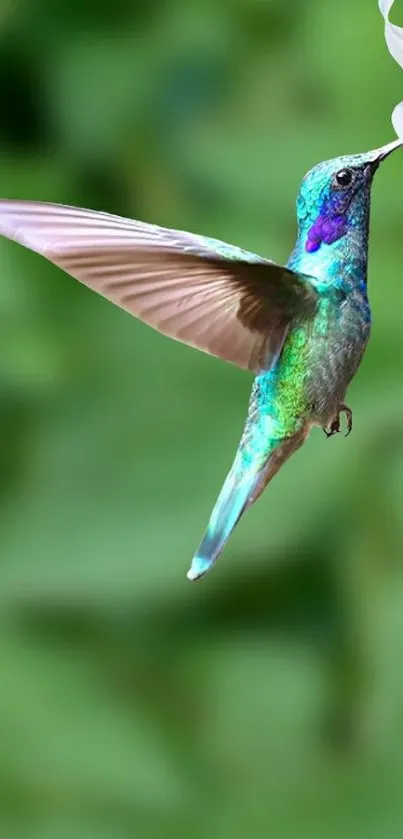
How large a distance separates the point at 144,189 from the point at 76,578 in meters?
0.57

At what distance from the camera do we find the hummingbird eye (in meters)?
0.39

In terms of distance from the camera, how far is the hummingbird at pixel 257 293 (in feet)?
1.17

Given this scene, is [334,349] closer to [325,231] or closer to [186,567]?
[325,231]

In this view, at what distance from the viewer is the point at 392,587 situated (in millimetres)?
1123

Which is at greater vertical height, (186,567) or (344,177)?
(344,177)

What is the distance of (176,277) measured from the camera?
39 cm

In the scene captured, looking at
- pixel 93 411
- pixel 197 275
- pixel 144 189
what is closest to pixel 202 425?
pixel 93 411

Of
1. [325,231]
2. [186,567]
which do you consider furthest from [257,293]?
[186,567]

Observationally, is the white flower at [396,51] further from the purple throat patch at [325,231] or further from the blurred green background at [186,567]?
the blurred green background at [186,567]

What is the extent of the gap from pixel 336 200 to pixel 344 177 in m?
0.01

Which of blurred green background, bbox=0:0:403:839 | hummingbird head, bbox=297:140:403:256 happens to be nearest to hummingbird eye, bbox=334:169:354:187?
hummingbird head, bbox=297:140:403:256

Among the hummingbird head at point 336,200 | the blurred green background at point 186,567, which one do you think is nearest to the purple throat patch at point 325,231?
the hummingbird head at point 336,200

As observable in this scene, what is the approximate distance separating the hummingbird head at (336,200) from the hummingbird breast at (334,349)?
2 centimetres

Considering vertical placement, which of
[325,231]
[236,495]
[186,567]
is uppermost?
[325,231]
